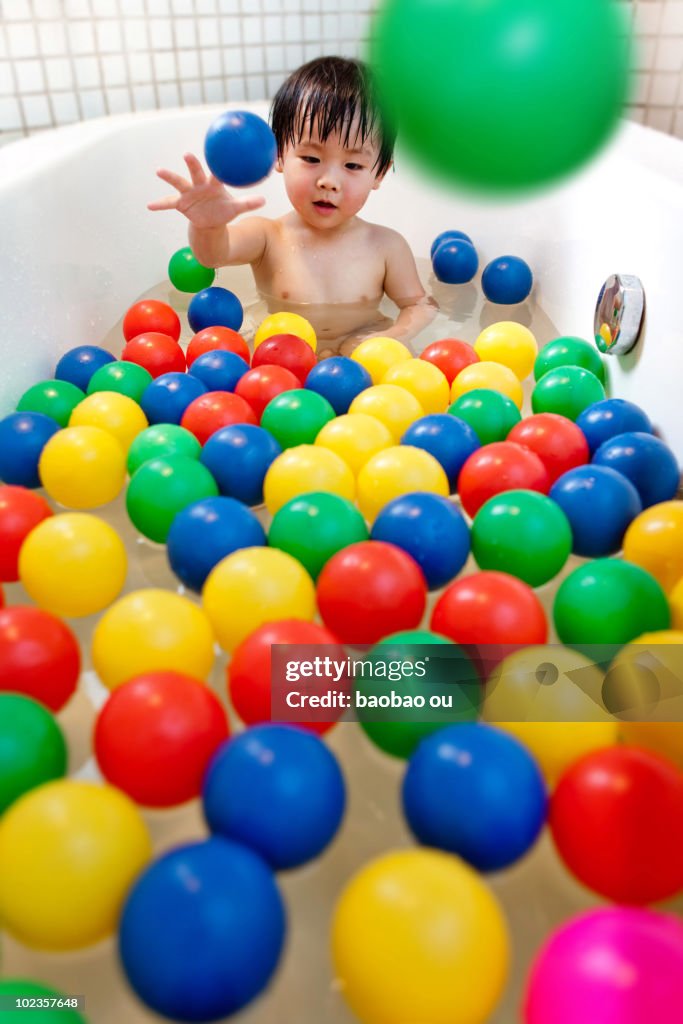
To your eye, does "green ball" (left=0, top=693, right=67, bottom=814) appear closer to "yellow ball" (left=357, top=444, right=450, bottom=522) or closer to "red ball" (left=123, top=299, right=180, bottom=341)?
"yellow ball" (left=357, top=444, right=450, bottom=522)

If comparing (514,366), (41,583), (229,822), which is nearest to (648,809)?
(229,822)

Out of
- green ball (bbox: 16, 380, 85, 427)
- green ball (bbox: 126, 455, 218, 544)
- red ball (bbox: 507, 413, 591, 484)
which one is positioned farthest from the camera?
green ball (bbox: 16, 380, 85, 427)

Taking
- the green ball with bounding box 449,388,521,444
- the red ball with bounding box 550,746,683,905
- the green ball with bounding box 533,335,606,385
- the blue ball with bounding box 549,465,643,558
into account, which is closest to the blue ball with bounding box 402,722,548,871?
the red ball with bounding box 550,746,683,905

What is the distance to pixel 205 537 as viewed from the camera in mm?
837

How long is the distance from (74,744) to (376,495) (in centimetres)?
41

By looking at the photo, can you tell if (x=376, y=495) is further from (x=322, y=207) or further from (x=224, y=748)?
(x=322, y=207)

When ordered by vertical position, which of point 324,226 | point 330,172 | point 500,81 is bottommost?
point 324,226

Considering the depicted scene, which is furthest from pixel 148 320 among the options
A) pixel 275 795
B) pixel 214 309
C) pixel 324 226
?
pixel 275 795

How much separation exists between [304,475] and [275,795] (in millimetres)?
458

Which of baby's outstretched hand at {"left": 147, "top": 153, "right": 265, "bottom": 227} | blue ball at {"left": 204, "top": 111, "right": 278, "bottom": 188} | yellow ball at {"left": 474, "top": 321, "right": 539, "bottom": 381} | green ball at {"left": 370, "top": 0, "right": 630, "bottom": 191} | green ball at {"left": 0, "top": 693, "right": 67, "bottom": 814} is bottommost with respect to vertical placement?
yellow ball at {"left": 474, "top": 321, "right": 539, "bottom": 381}

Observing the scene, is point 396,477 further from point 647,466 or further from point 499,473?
point 647,466

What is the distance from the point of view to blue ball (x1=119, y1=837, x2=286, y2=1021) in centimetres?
47

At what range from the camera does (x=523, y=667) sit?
0.68m

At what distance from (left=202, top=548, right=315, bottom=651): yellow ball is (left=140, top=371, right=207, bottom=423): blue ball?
0.41 metres
